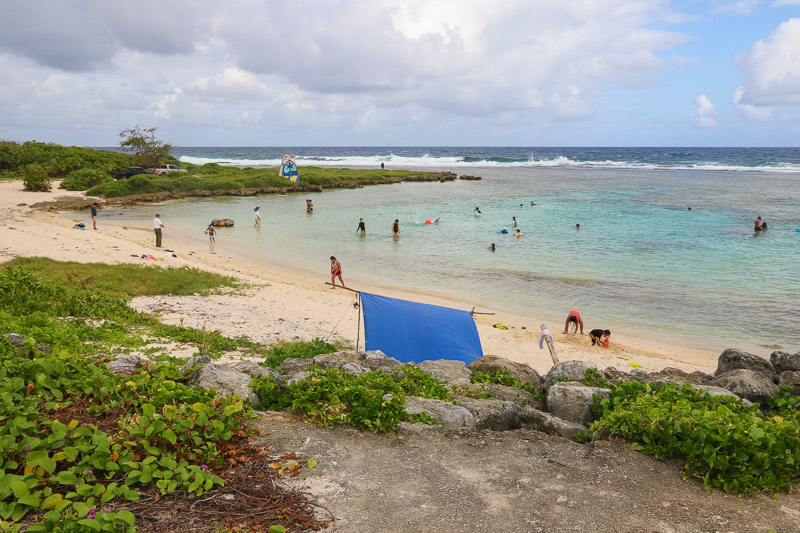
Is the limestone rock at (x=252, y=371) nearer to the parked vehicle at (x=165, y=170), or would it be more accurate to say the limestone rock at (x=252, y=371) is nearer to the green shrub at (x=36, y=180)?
the green shrub at (x=36, y=180)

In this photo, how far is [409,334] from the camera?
448 inches

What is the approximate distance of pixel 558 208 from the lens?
4541 centimetres

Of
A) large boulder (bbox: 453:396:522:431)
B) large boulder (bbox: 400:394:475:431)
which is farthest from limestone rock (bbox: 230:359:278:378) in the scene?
large boulder (bbox: 453:396:522:431)

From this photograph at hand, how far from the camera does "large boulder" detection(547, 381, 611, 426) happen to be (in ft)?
21.9

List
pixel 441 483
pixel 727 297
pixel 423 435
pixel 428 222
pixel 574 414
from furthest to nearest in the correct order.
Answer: pixel 428 222, pixel 727 297, pixel 574 414, pixel 423 435, pixel 441 483

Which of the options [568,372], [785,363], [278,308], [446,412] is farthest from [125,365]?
[785,363]

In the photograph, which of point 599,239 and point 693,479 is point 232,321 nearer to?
point 693,479

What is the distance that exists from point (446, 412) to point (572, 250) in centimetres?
2336

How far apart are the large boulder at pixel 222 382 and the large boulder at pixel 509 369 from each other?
4.44m

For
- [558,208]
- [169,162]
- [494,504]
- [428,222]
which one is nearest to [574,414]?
[494,504]

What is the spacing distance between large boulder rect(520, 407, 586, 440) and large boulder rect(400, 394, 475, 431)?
74 cm

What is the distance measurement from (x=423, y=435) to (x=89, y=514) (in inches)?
133

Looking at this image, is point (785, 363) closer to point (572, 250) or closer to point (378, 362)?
point (378, 362)

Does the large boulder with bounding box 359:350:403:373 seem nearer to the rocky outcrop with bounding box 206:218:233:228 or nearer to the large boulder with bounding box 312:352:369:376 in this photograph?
the large boulder with bounding box 312:352:369:376
